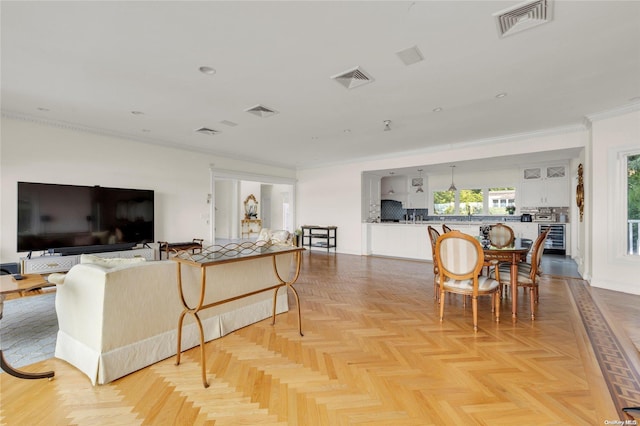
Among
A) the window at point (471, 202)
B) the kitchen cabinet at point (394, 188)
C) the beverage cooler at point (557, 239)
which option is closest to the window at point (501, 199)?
the window at point (471, 202)

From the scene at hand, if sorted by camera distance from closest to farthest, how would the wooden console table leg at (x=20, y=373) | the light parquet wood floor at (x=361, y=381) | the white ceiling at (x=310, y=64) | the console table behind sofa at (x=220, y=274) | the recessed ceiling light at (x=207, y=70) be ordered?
the light parquet wood floor at (x=361, y=381), the wooden console table leg at (x=20, y=373), the console table behind sofa at (x=220, y=274), the white ceiling at (x=310, y=64), the recessed ceiling light at (x=207, y=70)

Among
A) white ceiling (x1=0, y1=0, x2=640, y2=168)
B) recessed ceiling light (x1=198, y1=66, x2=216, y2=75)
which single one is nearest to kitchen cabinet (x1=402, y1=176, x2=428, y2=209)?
white ceiling (x1=0, y1=0, x2=640, y2=168)

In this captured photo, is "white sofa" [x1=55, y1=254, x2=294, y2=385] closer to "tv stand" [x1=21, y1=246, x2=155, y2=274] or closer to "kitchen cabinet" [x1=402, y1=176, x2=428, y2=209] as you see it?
"tv stand" [x1=21, y1=246, x2=155, y2=274]

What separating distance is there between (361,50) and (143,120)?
3806 millimetres

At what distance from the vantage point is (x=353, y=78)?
3131 millimetres

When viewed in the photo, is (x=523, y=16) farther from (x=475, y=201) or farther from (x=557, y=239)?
(x=475, y=201)

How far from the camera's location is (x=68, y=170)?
190 inches

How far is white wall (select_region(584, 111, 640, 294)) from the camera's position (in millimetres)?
4117

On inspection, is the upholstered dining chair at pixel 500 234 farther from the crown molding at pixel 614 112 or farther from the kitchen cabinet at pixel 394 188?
the kitchen cabinet at pixel 394 188

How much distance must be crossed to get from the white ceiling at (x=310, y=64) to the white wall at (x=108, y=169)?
0.38 m

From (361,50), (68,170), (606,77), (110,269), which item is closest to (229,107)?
(361,50)

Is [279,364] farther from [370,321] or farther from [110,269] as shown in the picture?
[110,269]

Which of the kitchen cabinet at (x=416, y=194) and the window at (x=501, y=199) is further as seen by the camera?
the kitchen cabinet at (x=416, y=194)

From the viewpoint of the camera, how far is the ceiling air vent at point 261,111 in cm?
405
